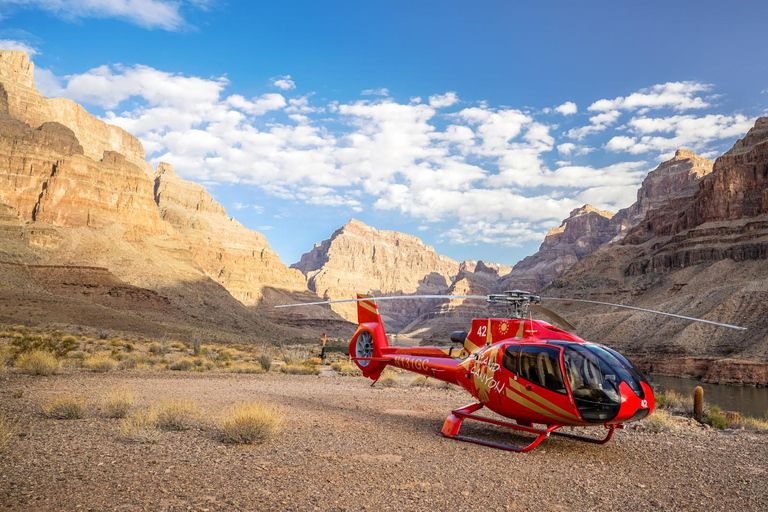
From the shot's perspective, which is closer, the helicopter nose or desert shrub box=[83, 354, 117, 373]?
the helicopter nose

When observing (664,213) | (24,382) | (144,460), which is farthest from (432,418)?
(664,213)

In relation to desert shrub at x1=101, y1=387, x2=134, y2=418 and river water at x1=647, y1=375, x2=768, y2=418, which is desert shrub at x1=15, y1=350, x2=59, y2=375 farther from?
river water at x1=647, y1=375, x2=768, y2=418

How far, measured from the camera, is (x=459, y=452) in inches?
288

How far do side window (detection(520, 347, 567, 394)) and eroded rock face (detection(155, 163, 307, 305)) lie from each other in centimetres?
11172

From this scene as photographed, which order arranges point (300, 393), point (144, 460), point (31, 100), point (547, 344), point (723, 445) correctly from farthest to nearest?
point (31, 100) → point (300, 393) → point (723, 445) → point (547, 344) → point (144, 460)

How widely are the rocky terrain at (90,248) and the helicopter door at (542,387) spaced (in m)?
47.1

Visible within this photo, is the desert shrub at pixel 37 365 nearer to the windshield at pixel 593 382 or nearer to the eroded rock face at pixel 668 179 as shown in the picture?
the windshield at pixel 593 382

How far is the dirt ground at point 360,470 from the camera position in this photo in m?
4.86

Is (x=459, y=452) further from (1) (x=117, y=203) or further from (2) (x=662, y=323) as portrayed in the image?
(1) (x=117, y=203)

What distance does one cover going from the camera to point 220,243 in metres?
127

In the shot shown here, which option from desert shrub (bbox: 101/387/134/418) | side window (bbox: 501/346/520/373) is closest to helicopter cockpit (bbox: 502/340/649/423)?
side window (bbox: 501/346/520/373)

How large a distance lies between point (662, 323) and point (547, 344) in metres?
58.0

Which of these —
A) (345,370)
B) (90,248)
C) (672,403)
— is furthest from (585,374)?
(90,248)

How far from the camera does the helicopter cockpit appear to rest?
700 centimetres
